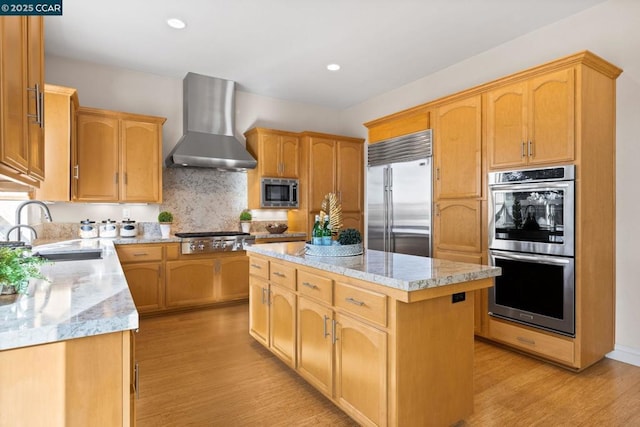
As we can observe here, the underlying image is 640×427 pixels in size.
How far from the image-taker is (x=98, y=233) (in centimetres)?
427

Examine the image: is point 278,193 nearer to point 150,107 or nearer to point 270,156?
point 270,156

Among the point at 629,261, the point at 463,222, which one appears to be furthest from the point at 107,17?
the point at 629,261

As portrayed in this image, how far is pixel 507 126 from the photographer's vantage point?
3.15 meters

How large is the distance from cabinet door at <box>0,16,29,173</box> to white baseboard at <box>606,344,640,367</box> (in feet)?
13.5

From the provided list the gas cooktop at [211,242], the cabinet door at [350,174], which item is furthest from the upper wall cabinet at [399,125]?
the gas cooktop at [211,242]

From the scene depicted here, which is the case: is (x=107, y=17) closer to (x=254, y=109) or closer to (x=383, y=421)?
(x=254, y=109)

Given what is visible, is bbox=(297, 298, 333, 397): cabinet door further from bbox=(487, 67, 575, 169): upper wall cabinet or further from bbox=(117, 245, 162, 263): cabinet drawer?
bbox=(117, 245, 162, 263): cabinet drawer

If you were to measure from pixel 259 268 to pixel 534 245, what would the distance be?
7.50 ft

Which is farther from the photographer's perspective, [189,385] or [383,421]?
[189,385]

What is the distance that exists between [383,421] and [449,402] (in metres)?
0.41

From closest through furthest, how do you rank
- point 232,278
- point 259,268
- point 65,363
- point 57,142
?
point 65,363 < point 259,268 < point 57,142 < point 232,278

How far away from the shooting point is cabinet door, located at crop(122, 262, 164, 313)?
13.3ft

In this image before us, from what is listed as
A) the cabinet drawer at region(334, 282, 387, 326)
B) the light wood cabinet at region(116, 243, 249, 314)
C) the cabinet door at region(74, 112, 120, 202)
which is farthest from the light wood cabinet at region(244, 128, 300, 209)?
the cabinet drawer at region(334, 282, 387, 326)

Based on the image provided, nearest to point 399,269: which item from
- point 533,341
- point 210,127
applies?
point 533,341
